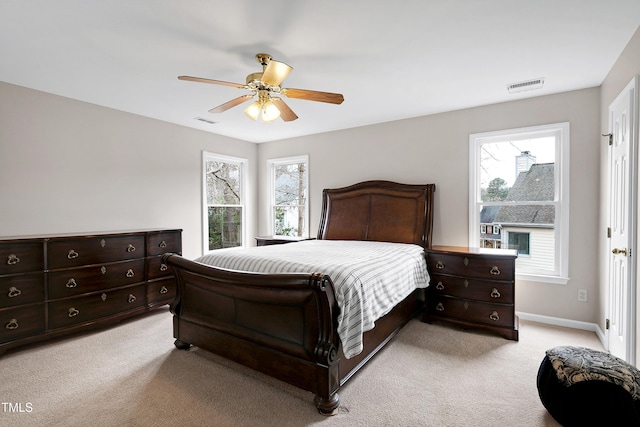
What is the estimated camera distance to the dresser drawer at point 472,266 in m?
3.15

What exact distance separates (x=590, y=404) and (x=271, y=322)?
1979 millimetres

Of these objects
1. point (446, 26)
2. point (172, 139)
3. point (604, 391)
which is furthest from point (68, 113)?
point (604, 391)

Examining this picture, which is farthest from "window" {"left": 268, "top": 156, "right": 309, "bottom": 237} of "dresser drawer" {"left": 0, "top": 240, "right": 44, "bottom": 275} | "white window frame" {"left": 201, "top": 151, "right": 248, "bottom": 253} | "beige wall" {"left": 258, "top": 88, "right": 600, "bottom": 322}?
"dresser drawer" {"left": 0, "top": 240, "right": 44, "bottom": 275}

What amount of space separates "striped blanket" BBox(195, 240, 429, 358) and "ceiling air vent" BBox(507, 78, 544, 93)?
2.05m

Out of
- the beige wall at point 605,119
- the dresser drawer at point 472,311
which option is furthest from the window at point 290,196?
the beige wall at point 605,119

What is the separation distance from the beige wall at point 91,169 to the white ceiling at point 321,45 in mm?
293

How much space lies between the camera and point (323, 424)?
74.7 inches

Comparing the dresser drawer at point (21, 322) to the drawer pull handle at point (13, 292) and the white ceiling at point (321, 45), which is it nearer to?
the drawer pull handle at point (13, 292)

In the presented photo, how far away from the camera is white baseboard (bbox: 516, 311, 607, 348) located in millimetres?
3229

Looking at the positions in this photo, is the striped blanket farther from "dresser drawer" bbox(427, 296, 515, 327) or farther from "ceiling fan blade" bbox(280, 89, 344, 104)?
"ceiling fan blade" bbox(280, 89, 344, 104)

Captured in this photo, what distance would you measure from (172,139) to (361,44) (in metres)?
3.35

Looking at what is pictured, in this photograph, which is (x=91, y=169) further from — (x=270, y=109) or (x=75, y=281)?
(x=270, y=109)

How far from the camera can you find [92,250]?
3270mm

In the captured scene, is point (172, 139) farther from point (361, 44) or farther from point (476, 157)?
point (476, 157)
